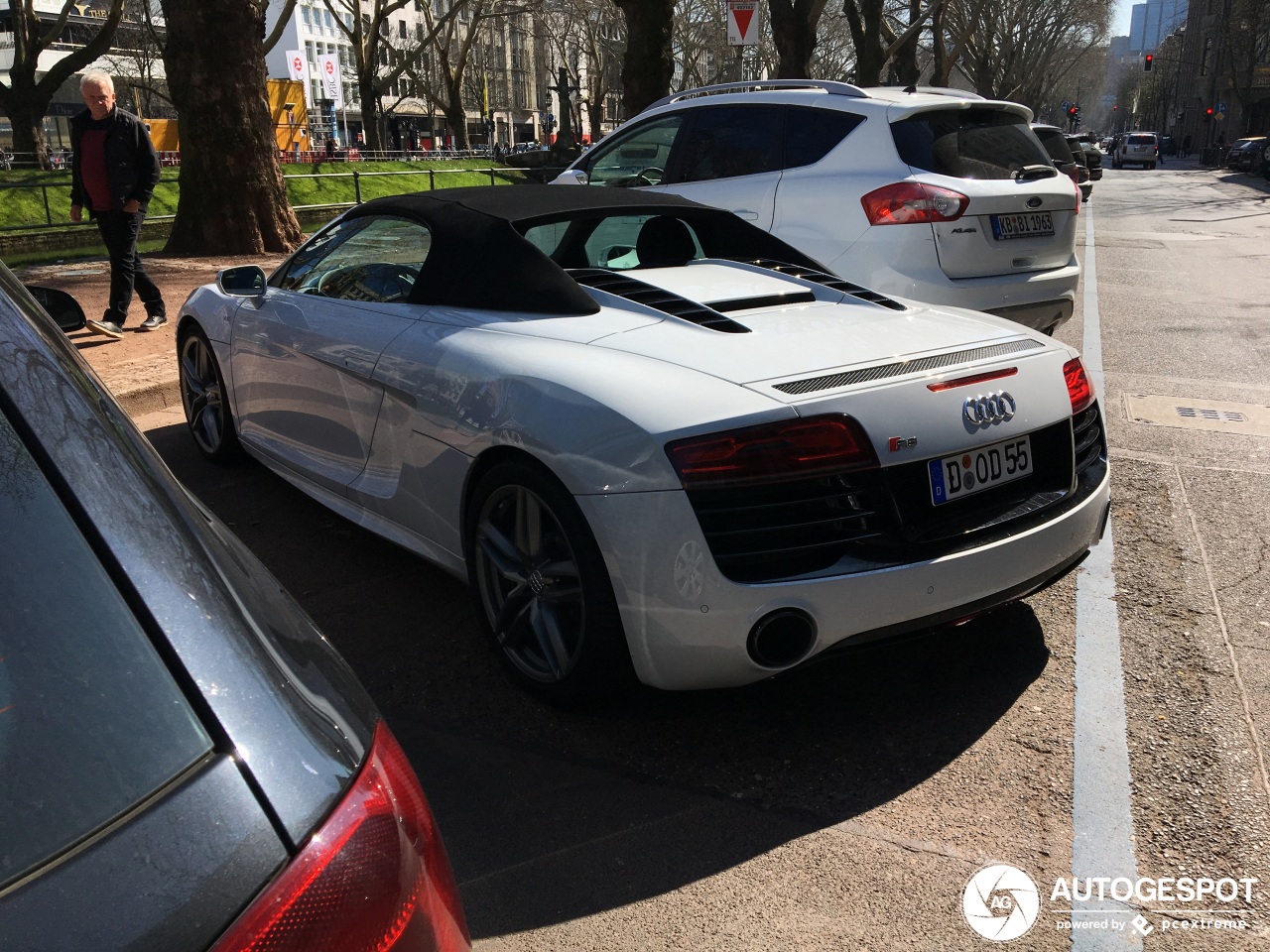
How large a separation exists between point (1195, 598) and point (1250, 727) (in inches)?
37.4

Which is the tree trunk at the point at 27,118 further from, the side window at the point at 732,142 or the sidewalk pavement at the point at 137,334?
the side window at the point at 732,142

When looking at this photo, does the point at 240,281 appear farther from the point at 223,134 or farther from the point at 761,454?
the point at 223,134

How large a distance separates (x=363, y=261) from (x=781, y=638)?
2496 millimetres

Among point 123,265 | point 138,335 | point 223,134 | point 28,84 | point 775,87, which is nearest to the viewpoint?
point 775,87

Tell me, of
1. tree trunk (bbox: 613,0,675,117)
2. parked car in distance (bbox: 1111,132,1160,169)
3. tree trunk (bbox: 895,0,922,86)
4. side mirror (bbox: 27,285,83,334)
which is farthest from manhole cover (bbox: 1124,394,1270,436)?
parked car in distance (bbox: 1111,132,1160,169)

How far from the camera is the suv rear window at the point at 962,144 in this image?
6.48 metres

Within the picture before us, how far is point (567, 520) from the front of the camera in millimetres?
2920

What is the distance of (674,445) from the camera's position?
2734 millimetres

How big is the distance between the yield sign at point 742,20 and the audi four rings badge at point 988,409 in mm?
12333

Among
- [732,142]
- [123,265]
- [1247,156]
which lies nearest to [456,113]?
[1247,156]

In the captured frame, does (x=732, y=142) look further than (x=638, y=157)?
No

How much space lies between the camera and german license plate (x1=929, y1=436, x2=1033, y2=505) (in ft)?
9.53

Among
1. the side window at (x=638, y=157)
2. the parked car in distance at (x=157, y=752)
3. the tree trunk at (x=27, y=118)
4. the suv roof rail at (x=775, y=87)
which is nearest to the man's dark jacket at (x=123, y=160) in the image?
the side window at (x=638, y=157)

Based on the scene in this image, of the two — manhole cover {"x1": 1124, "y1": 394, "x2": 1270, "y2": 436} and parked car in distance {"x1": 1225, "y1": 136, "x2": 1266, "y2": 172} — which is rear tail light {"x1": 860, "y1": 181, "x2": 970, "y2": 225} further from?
parked car in distance {"x1": 1225, "y1": 136, "x2": 1266, "y2": 172}
